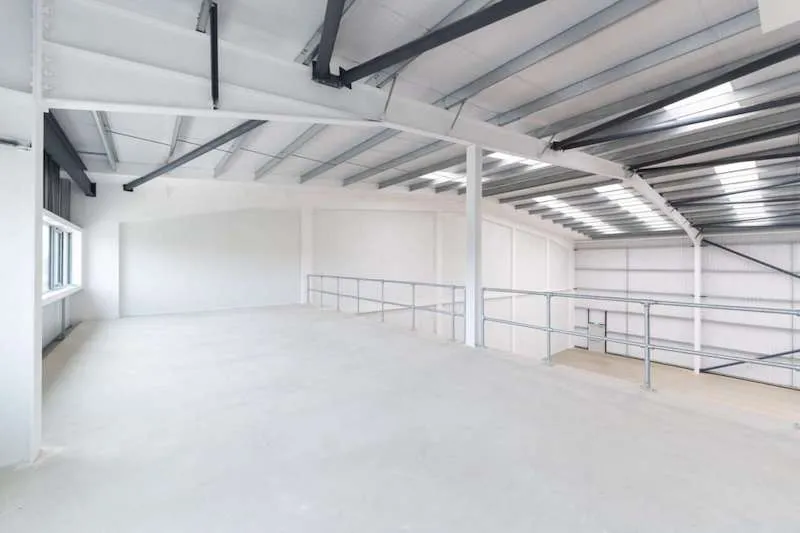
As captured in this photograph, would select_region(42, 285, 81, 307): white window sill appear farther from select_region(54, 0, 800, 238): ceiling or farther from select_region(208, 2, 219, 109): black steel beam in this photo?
select_region(208, 2, 219, 109): black steel beam

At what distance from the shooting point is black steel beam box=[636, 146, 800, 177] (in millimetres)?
5509

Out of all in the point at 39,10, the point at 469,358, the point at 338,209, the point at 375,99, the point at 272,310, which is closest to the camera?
the point at 39,10

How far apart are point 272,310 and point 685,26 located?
→ 25.7ft

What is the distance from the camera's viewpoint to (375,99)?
3.61 m

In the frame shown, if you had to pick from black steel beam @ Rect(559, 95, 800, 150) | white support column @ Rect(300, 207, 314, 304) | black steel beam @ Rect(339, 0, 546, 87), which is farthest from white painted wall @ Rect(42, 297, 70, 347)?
black steel beam @ Rect(559, 95, 800, 150)

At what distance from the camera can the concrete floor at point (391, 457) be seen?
1.67 meters

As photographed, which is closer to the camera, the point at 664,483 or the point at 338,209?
the point at 664,483

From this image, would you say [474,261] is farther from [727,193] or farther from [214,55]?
[727,193]

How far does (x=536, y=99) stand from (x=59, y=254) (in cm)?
760

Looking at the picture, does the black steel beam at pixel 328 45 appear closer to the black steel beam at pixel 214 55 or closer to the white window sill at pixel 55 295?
the black steel beam at pixel 214 55

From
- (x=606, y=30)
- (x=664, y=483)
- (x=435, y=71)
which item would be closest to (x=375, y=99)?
(x=435, y=71)

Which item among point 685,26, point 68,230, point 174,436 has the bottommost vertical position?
point 174,436

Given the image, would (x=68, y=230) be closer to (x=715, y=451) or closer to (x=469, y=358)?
(x=469, y=358)

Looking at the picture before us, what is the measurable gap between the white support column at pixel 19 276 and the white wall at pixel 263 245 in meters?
6.30
